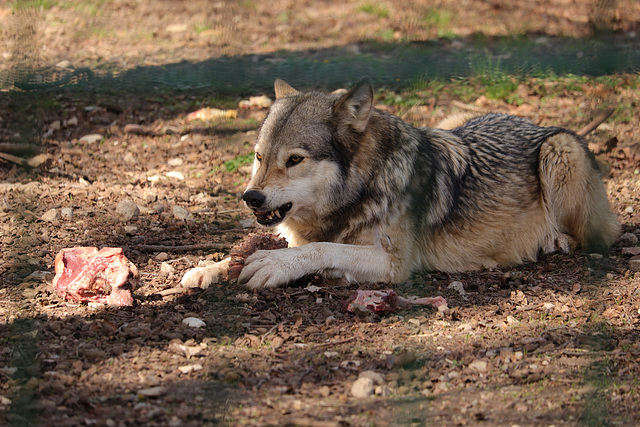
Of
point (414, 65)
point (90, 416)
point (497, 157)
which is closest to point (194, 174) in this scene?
point (497, 157)

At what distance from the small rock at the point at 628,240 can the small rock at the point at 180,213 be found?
146 inches

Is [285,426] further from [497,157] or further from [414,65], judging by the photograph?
Answer: [497,157]

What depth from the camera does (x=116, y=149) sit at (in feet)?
22.9

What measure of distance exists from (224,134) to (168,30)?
3323mm

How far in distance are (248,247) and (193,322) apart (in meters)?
0.96

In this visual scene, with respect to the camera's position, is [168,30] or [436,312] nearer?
[436,312]

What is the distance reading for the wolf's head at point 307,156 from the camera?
4.34 metres

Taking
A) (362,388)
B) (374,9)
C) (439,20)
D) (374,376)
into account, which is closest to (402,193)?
(374,376)

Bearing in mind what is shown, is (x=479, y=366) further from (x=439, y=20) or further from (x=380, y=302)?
(x=439, y=20)

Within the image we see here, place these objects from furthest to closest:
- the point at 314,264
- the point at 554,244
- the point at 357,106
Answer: the point at 554,244 < the point at 357,106 < the point at 314,264

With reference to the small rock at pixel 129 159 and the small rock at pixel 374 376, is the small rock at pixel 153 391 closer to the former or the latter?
the small rock at pixel 374 376

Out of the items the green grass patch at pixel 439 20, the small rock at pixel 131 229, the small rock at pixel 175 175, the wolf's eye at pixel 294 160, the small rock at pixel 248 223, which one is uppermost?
the green grass patch at pixel 439 20

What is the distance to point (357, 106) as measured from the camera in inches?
176

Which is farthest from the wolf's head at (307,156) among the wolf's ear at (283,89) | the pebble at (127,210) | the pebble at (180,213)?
the pebble at (127,210)
